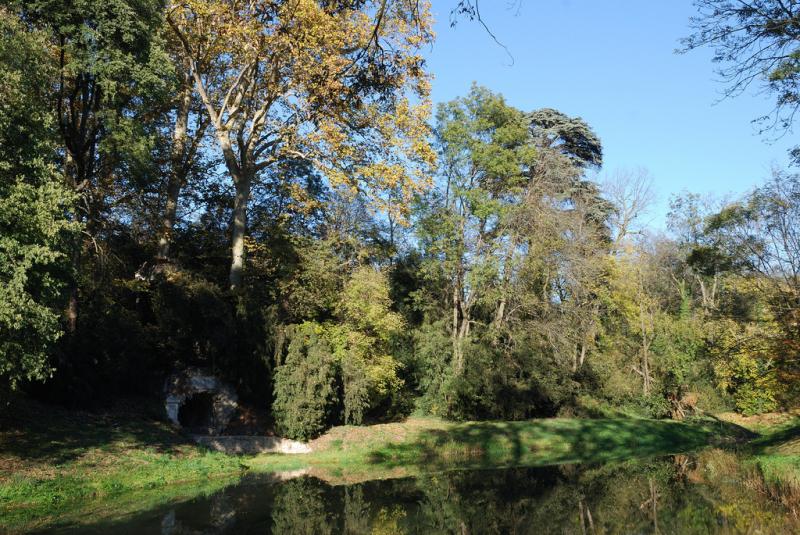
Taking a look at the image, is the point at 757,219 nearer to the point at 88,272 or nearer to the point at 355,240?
the point at 355,240

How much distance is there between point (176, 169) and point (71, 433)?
11.7 metres

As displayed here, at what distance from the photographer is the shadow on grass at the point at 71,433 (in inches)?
592

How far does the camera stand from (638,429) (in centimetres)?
2834

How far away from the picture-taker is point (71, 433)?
1691cm

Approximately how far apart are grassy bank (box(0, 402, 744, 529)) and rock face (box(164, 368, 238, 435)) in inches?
71.3

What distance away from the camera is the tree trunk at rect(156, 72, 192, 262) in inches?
970

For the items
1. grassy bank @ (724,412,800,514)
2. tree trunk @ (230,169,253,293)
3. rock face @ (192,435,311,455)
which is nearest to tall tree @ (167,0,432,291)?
tree trunk @ (230,169,253,293)

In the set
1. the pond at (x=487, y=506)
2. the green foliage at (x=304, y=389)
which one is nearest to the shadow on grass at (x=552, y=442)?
the green foliage at (x=304, y=389)

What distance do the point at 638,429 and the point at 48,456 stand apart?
24.1 meters

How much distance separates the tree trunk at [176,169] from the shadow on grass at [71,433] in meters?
7.33

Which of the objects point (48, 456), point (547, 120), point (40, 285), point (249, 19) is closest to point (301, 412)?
point (48, 456)

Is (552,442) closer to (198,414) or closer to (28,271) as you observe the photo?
(198,414)

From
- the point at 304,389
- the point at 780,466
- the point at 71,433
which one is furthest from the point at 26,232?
the point at 780,466

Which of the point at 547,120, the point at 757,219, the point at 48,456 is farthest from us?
the point at 547,120
